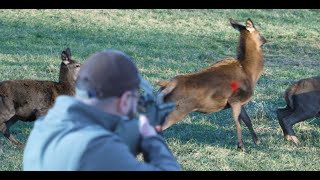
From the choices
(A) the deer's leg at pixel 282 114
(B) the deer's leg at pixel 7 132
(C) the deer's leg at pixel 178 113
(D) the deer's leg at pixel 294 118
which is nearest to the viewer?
(C) the deer's leg at pixel 178 113

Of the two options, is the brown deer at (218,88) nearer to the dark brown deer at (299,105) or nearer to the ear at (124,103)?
the dark brown deer at (299,105)

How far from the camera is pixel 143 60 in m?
16.9

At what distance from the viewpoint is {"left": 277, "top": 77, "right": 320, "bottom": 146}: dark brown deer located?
31.9 ft

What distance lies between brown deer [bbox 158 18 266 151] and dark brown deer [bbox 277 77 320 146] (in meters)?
0.50

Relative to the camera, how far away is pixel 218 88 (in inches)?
359

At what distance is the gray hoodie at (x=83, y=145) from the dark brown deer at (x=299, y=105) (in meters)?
6.21

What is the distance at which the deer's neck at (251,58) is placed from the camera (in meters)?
9.67

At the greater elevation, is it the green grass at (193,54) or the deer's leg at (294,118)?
the deer's leg at (294,118)

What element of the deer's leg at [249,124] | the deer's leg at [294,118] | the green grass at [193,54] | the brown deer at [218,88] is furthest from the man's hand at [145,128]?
the deer's leg at [294,118]

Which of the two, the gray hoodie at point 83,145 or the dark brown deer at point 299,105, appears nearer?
the gray hoodie at point 83,145

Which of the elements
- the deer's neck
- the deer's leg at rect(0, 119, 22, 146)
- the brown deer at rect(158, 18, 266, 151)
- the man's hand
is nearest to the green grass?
the deer's leg at rect(0, 119, 22, 146)

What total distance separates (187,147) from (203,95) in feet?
2.14

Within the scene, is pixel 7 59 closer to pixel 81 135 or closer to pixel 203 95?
pixel 203 95

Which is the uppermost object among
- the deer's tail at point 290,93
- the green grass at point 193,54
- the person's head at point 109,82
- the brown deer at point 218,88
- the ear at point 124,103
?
the person's head at point 109,82
